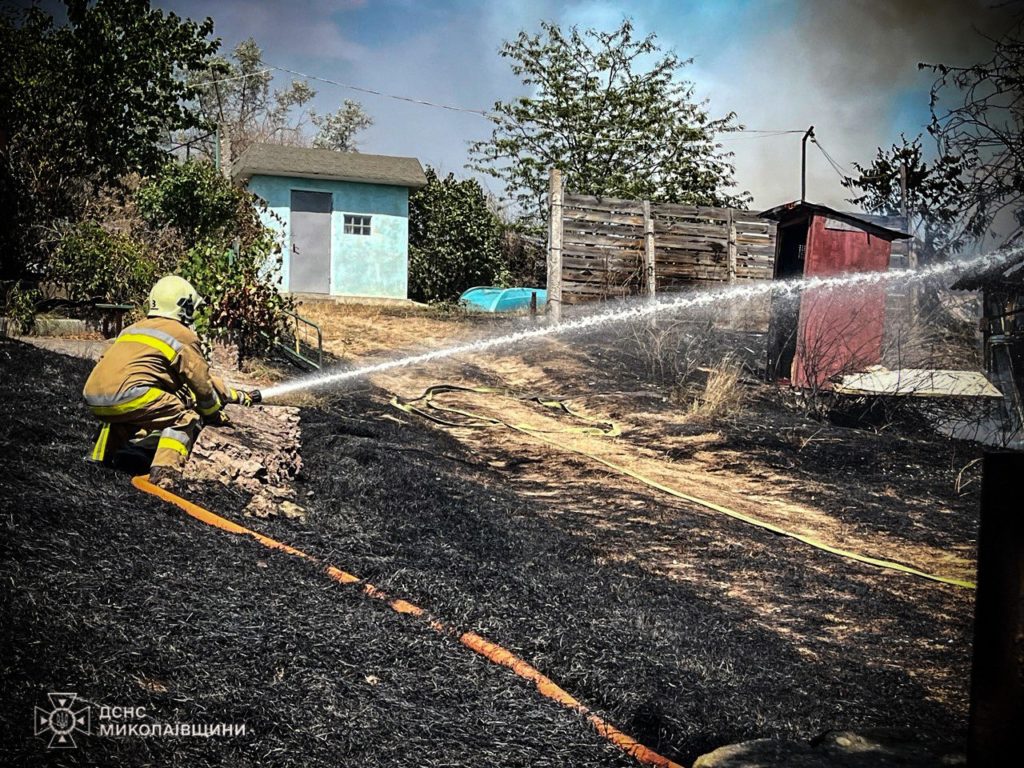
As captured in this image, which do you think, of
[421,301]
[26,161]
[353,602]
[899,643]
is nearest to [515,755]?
[353,602]

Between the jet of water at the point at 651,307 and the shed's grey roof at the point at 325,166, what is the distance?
271 inches

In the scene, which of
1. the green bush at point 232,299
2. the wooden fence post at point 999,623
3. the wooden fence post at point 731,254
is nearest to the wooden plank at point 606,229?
the wooden fence post at point 731,254

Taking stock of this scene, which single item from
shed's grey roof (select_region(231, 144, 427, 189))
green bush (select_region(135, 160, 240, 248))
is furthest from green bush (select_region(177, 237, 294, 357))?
shed's grey roof (select_region(231, 144, 427, 189))

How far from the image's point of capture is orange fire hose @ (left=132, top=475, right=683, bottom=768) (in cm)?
289

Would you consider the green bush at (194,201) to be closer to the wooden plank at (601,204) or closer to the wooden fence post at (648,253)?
the wooden plank at (601,204)

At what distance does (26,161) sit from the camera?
1083cm

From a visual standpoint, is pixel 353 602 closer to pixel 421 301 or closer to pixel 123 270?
pixel 123 270

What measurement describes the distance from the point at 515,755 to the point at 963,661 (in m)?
2.50

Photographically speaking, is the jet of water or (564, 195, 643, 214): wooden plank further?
(564, 195, 643, 214): wooden plank

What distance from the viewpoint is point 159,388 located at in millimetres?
5340

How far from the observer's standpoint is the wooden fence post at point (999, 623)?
1.48 meters

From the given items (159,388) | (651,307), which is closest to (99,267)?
(159,388)

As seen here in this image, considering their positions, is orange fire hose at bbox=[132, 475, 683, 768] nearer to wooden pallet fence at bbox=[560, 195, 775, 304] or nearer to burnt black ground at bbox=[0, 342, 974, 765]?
burnt black ground at bbox=[0, 342, 974, 765]

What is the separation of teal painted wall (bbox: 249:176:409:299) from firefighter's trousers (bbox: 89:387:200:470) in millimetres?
15043
